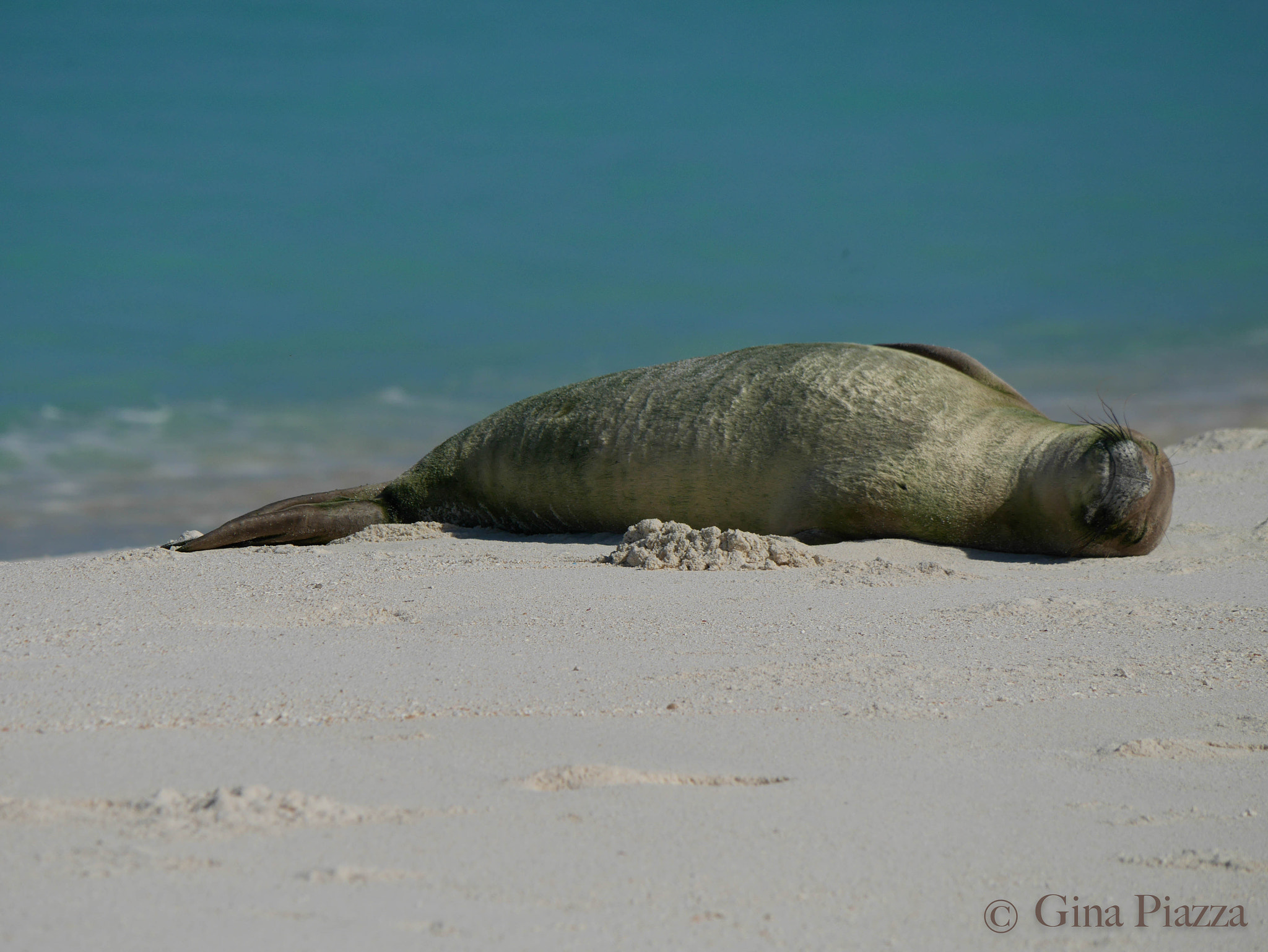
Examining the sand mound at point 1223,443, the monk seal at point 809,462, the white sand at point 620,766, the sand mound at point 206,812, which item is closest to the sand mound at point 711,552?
the white sand at point 620,766

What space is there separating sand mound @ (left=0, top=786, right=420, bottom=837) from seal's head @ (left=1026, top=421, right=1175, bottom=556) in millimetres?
4790

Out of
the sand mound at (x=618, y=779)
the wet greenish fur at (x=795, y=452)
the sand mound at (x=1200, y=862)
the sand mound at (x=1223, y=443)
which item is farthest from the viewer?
the sand mound at (x=1223, y=443)

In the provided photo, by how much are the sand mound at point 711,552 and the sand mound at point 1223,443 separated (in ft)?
25.4

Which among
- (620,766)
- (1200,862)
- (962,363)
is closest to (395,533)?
(962,363)

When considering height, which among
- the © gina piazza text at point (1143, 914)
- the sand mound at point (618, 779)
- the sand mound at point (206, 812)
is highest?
the sand mound at point (206, 812)

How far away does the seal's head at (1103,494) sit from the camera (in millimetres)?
5570

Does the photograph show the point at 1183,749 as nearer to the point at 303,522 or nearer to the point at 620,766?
the point at 620,766

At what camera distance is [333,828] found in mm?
1802

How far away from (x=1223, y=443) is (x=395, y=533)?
31.1ft

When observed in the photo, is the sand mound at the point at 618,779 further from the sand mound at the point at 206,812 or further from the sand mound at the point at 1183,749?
the sand mound at the point at 1183,749

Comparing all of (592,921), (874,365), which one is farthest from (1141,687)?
(874,365)

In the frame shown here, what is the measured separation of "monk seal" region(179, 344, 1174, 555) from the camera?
19.0ft

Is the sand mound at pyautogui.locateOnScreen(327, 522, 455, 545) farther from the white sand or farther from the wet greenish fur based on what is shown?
the white sand

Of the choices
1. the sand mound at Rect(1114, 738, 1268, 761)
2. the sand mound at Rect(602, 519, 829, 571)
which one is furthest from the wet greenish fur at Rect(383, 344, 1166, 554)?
the sand mound at Rect(1114, 738, 1268, 761)
